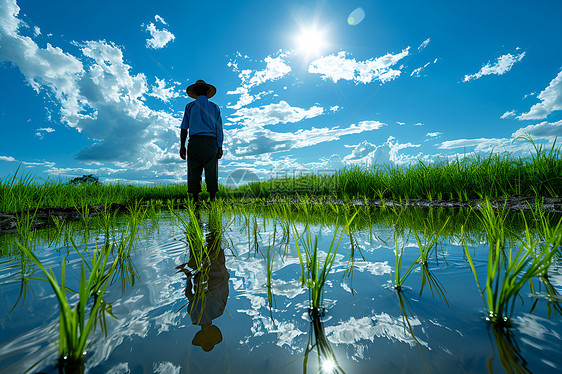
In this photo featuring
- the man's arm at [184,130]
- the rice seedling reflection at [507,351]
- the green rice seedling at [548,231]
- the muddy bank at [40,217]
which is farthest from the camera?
the man's arm at [184,130]

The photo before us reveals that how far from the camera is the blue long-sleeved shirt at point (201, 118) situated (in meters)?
5.00

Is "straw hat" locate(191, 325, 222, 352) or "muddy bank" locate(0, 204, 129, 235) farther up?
"muddy bank" locate(0, 204, 129, 235)

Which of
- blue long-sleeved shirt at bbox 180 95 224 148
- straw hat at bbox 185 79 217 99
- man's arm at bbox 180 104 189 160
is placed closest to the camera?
blue long-sleeved shirt at bbox 180 95 224 148

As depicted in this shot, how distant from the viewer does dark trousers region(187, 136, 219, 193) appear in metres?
5.05

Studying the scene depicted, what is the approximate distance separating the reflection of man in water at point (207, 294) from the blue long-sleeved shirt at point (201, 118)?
12.5 feet

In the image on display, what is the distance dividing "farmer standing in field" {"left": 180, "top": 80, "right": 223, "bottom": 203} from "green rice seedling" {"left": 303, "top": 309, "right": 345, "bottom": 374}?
4.67 meters

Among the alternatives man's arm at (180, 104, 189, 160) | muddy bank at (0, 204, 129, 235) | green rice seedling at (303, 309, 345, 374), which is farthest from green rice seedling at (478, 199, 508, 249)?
man's arm at (180, 104, 189, 160)

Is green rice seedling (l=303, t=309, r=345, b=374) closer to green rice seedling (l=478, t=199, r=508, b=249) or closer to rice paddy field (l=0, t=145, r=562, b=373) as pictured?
rice paddy field (l=0, t=145, r=562, b=373)

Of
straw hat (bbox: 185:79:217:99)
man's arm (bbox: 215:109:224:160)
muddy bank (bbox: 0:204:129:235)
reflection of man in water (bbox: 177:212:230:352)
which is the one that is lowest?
reflection of man in water (bbox: 177:212:230:352)

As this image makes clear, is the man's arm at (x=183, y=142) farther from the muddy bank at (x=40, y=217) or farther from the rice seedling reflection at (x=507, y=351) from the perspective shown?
the rice seedling reflection at (x=507, y=351)

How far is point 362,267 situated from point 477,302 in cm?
54

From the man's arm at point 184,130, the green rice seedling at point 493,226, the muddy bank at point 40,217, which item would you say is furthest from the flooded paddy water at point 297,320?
the man's arm at point 184,130

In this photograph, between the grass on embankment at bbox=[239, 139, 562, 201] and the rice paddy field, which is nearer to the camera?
the rice paddy field

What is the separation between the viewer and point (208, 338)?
0.82m
